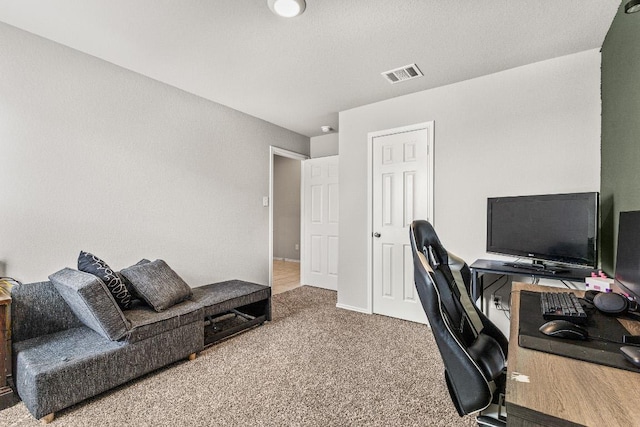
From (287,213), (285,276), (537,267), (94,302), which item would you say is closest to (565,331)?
(537,267)

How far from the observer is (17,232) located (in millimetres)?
2209

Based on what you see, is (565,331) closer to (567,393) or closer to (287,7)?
(567,393)

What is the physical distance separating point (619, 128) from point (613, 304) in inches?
51.5

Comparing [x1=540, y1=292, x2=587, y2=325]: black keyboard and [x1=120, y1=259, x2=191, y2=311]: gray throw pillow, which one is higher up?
[x1=540, y1=292, x2=587, y2=325]: black keyboard

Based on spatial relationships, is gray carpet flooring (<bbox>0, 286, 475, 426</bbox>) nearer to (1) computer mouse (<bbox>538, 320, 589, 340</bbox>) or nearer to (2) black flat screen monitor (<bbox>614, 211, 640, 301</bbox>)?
(1) computer mouse (<bbox>538, 320, 589, 340</bbox>)

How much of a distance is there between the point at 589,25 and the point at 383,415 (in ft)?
9.48

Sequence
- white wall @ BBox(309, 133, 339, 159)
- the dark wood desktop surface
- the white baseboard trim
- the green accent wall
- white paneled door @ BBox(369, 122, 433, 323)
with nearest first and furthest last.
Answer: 1. the dark wood desktop surface
2. the green accent wall
3. white paneled door @ BBox(369, 122, 433, 323)
4. the white baseboard trim
5. white wall @ BBox(309, 133, 339, 159)

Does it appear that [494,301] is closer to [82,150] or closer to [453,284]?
[453,284]

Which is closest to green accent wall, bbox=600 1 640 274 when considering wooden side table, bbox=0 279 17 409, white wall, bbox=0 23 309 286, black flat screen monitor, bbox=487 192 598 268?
black flat screen monitor, bbox=487 192 598 268

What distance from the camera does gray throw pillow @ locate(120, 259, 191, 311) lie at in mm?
2436

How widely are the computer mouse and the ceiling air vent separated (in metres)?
2.29

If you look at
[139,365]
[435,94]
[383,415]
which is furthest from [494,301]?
[139,365]

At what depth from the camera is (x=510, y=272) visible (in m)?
2.28

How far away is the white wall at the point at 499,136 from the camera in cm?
248
